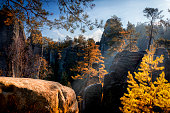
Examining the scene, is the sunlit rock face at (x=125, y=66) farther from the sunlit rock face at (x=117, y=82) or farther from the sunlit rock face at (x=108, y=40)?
the sunlit rock face at (x=108, y=40)

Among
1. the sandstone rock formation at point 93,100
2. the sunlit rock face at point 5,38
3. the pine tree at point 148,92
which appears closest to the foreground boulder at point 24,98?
the pine tree at point 148,92

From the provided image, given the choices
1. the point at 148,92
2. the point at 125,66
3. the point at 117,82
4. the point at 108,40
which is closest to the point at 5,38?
the point at 148,92

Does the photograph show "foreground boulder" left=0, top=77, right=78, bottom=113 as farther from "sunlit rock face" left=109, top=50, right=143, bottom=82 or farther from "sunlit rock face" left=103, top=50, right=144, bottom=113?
"sunlit rock face" left=109, top=50, right=143, bottom=82

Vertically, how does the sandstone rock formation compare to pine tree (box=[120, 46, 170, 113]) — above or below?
below

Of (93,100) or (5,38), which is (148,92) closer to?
(93,100)

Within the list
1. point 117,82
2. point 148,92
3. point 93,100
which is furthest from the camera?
point 117,82

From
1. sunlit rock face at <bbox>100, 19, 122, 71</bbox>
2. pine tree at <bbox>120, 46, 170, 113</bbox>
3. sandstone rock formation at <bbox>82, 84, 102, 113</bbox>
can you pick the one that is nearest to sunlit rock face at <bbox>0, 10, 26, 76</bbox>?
sandstone rock formation at <bbox>82, 84, 102, 113</bbox>

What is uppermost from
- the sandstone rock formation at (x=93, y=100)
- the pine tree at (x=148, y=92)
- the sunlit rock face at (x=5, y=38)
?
the sunlit rock face at (x=5, y=38)

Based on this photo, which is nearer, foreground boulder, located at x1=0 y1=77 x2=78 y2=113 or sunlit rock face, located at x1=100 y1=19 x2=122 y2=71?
foreground boulder, located at x1=0 y1=77 x2=78 y2=113

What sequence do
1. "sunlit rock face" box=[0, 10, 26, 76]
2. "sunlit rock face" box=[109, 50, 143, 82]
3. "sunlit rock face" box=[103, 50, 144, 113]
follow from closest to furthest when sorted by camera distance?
"sunlit rock face" box=[0, 10, 26, 76], "sunlit rock face" box=[103, 50, 144, 113], "sunlit rock face" box=[109, 50, 143, 82]

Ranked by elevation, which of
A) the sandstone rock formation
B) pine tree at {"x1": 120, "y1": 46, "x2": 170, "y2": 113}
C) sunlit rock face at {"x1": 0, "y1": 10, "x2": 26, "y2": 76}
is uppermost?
sunlit rock face at {"x1": 0, "y1": 10, "x2": 26, "y2": 76}

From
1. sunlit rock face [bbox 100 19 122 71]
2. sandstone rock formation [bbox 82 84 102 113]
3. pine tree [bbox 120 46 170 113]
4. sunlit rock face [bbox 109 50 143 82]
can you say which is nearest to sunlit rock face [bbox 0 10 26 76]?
sandstone rock formation [bbox 82 84 102 113]

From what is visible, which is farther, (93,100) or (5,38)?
(93,100)

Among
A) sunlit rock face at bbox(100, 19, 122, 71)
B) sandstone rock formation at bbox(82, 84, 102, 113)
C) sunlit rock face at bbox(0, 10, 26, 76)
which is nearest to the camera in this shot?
sunlit rock face at bbox(0, 10, 26, 76)
